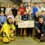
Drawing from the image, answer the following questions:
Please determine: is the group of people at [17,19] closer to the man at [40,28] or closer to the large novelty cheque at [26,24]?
the man at [40,28]

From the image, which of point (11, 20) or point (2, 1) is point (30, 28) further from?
point (2, 1)

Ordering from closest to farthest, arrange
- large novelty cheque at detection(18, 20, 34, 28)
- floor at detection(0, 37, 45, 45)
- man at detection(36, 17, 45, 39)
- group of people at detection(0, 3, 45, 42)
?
floor at detection(0, 37, 45, 45), group of people at detection(0, 3, 45, 42), man at detection(36, 17, 45, 39), large novelty cheque at detection(18, 20, 34, 28)

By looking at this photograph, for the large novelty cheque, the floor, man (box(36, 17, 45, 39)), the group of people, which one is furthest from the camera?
the large novelty cheque

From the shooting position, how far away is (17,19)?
29.4 ft

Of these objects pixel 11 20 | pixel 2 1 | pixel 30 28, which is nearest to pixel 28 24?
pixel 30 28

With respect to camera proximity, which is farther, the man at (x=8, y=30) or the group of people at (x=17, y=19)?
the group of people at (x=17, y=19)

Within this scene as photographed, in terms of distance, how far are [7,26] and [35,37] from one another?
137 cm

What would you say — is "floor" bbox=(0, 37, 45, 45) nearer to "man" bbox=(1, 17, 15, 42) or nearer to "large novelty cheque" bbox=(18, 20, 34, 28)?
"man" bbox=(1, 17, 15, 42)

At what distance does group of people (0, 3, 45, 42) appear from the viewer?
8414 mm

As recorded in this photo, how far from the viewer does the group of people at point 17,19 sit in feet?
27.6

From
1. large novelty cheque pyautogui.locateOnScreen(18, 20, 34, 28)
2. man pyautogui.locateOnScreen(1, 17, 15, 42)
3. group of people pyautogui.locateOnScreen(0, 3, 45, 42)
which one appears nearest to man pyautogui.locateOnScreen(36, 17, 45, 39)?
group of people pyautogui.locateOnScreen(0, 3, 45, 42)

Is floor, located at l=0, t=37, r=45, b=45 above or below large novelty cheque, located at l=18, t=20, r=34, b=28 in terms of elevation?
below

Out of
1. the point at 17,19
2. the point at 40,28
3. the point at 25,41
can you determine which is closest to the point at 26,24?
the point at 17,19

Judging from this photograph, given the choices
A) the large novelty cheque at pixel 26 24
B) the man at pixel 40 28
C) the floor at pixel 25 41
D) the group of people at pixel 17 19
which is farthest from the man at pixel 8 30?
the man at pixel 40 28
